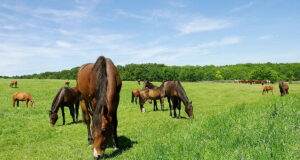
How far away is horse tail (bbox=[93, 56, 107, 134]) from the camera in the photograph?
631 centimetres

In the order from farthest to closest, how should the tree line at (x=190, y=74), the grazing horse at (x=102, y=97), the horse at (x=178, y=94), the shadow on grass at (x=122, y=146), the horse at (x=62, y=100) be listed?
the tree line at (x=190, y=74) < the horse at (x=62, y=100) < the horse at (x=178, y=94) < the shadow on grass at (x=122, y=146) < the grazing horse at (x=102, y=97)

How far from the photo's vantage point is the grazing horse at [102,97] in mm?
6258

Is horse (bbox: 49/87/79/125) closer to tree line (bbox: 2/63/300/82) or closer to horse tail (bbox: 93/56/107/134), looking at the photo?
horse tail (bbox: 93/56/107/134)

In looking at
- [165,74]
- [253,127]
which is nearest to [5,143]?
[253,127]

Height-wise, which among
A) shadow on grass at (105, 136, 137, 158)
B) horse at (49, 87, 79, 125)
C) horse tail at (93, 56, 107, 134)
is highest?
horse tail at (93, 56, 107, 134)

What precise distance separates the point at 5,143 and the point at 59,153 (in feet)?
16.4

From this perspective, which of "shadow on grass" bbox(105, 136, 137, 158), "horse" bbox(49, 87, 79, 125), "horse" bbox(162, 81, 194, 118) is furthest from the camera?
"horse" bbox(49, 87, 79, 125)

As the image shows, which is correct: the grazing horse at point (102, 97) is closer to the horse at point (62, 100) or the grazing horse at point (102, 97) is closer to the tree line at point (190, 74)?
the horse at point (62, 100)

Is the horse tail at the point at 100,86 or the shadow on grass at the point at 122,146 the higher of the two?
the horse tail at the point at 100,86

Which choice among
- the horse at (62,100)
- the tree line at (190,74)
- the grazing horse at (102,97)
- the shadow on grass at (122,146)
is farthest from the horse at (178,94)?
the tree line at (190,74)

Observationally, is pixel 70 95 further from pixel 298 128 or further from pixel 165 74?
pixel 165 74

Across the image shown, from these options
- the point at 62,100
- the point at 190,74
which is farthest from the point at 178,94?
the point at 190,74

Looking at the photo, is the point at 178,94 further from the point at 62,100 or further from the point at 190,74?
the point at 190,74

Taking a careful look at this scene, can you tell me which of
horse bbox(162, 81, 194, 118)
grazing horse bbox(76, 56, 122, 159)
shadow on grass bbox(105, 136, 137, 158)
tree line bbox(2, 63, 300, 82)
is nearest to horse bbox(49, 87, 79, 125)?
horse bbox(162, 81, 194, 118)
